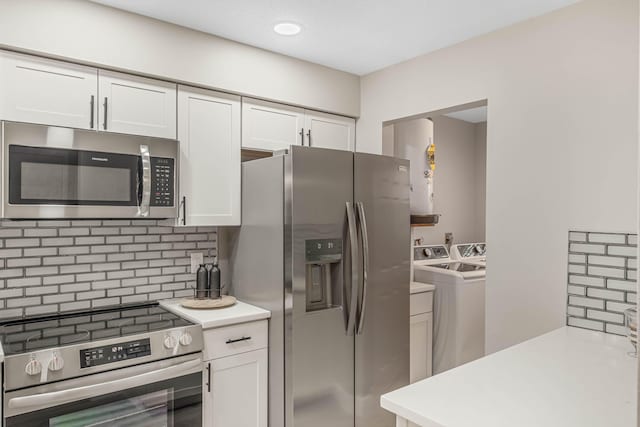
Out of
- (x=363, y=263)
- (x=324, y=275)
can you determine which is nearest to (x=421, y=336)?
(x=363, y=263)

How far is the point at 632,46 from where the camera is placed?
1.91 m

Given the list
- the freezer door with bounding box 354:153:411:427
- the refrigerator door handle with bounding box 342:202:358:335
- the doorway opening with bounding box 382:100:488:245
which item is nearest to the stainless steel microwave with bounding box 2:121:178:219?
the refrigerator door handle with bounding box 342:202:358:335

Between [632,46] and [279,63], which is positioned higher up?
[279,63]

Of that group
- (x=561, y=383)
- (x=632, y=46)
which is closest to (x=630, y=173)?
(x=632, y=46)

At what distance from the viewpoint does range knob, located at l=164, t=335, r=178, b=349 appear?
200cm

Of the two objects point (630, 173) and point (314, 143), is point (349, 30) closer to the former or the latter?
point (314, 143)

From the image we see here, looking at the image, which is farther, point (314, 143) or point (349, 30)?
point (314, 143)

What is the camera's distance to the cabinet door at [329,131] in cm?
Answer: 300

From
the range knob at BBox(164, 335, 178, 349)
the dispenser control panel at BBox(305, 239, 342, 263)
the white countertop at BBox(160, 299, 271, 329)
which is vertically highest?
Answer: the dispenser control panel at BBox(305, 239, 342, 263)

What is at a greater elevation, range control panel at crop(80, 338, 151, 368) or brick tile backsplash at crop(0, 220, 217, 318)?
brick tile backsplash at crop(0, 220, 217, 318)

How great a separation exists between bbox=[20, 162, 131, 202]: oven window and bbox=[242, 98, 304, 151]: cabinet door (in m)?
0.79

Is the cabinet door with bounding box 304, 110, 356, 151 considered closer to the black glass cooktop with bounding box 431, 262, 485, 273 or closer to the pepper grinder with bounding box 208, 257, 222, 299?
the pepper grinder with bounding box 208, 257, 222, 299

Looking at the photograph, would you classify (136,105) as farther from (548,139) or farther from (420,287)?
(420,287)

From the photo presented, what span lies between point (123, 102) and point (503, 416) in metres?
2.18
